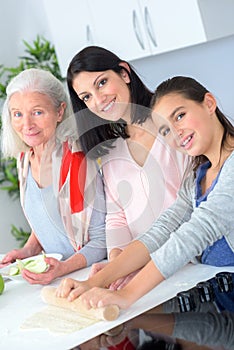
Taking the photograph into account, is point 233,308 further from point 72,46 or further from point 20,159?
point 72,46

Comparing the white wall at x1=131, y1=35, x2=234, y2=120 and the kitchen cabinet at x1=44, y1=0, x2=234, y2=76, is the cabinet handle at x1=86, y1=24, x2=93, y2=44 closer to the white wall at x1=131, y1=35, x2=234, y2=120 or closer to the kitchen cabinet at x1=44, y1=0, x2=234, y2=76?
the kitchen cabinet at x1=44, y1=0, x2=234, y2=76

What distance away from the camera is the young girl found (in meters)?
1.42

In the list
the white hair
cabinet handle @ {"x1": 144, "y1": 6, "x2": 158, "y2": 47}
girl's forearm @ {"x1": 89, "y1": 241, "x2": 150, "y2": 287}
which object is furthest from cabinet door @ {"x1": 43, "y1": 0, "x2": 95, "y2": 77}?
girl's forearm @ {"x1": 89, "y1": 241, "x2": 150, "y2": 287}

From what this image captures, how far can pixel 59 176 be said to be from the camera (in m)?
1.92

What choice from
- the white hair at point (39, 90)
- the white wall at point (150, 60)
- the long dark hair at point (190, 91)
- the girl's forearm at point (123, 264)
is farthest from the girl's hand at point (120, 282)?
the white wall at point (150, 60)

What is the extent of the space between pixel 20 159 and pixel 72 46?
1508 mm

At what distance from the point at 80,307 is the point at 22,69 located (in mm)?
2649

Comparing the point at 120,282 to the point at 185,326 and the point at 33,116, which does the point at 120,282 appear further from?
the point at 33,116

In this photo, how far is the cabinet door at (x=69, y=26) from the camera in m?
3.37

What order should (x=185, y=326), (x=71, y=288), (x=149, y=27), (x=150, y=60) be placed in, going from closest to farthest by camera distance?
(x=185, y=326) < (x=71, y=288) < (x=149, y=27) < (x=150, y=60)

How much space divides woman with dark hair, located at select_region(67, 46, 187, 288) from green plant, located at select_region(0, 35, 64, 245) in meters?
1.93

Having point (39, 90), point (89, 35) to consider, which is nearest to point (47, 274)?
point (39, 90)

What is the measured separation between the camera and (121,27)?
3.22m

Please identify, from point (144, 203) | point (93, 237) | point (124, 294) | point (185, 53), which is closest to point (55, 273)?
point (93, 237)
